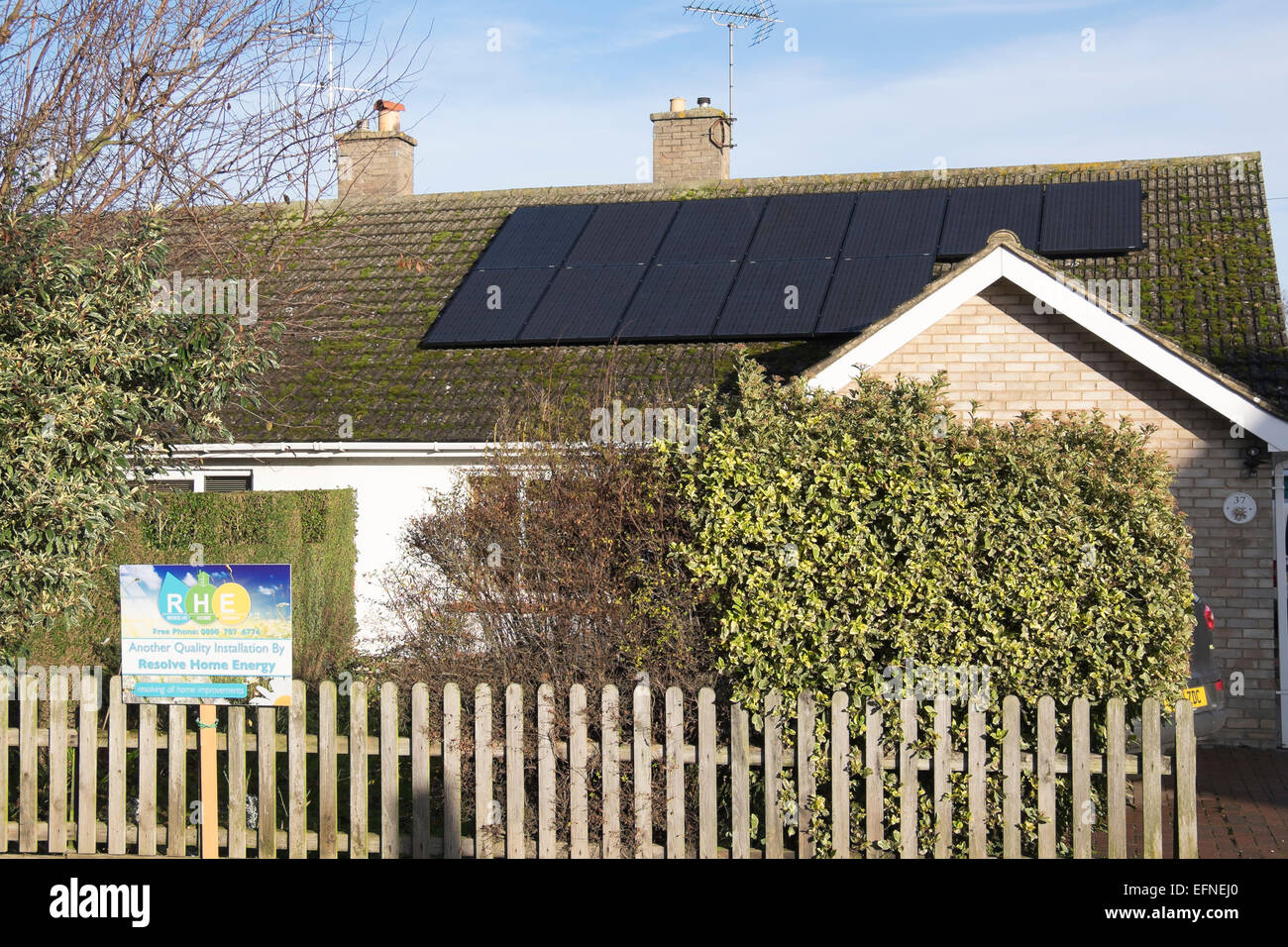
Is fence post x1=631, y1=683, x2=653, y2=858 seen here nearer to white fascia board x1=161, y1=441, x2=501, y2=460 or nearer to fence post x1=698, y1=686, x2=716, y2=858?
fence post x1=698, y1=686, x2=716, y2=858

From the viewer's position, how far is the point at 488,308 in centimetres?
1473

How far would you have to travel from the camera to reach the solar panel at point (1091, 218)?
546 inches

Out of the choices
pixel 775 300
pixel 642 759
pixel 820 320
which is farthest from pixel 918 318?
pixel 642 759

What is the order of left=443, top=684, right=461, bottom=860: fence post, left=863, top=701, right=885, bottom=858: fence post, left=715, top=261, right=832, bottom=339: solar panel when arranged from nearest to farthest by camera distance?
left=863, top=701, right=885, bottom=858: fence post → left=443, top=684, right=461, bottom=860: fence post → left=715, top=261, right=832, bottom=339: solar panel

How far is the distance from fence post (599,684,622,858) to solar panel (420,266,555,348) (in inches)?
318

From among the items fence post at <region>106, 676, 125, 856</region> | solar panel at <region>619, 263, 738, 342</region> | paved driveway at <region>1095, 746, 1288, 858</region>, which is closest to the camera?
fence post at <region>106, 676, 125, 856</region>

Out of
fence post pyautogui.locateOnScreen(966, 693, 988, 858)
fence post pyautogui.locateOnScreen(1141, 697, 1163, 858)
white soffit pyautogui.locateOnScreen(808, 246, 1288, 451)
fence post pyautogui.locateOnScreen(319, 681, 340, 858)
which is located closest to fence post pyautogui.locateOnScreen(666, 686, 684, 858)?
fence post pyautogui.locateOnScreen(966, 693, 988, 858)

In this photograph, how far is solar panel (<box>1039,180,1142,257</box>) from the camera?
45.5 feet

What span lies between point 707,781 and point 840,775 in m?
0.70

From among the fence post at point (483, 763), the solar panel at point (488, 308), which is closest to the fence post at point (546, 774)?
the fence post at point (483, 763)

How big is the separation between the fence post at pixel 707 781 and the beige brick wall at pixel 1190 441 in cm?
586

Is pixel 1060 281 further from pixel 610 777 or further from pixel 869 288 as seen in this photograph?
pixel 610 777
